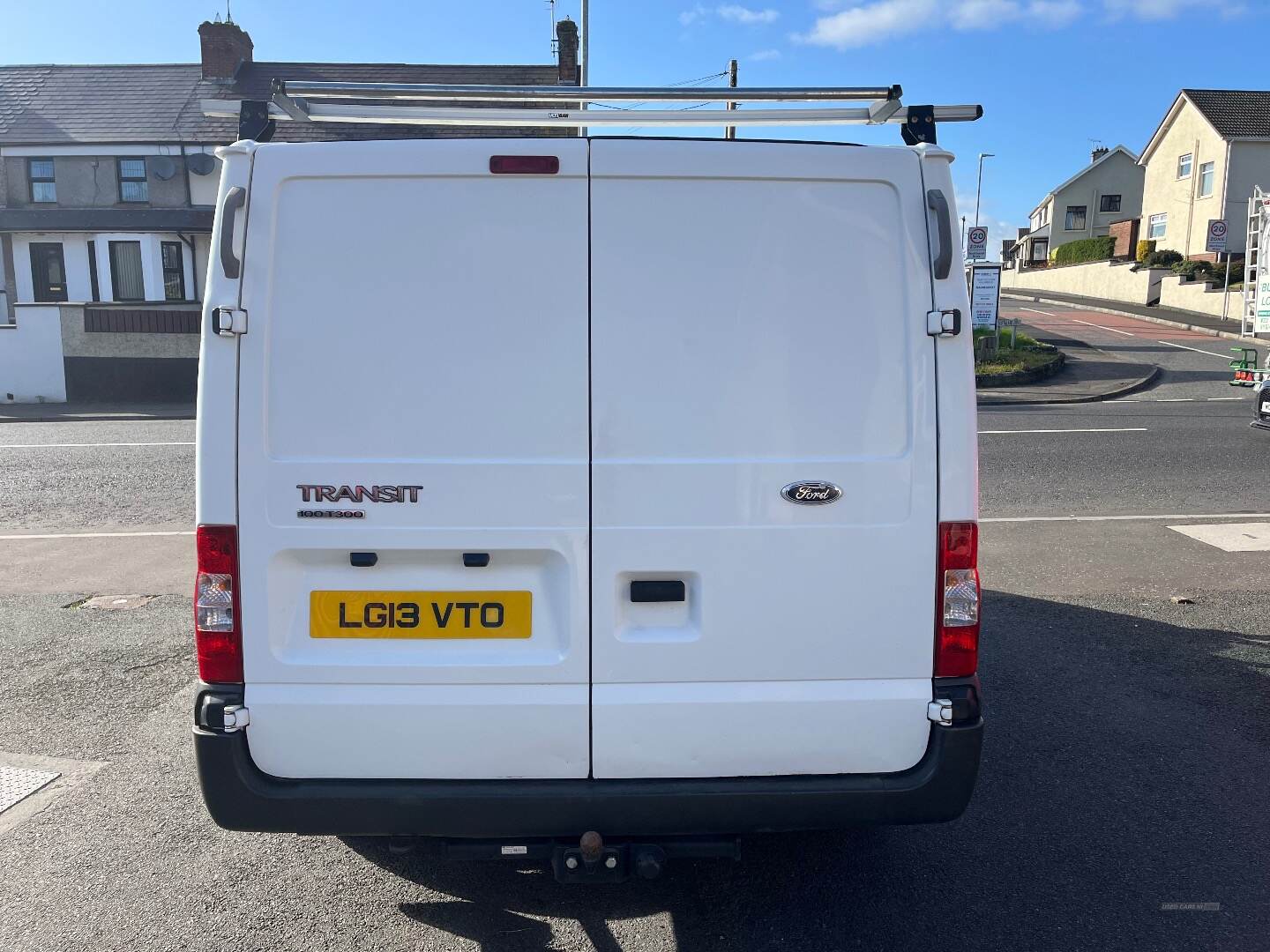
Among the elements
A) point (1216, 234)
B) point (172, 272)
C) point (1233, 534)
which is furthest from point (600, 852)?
point (172, 272)

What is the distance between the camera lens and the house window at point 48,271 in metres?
29.4

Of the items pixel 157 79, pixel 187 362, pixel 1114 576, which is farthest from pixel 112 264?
pixel 1114 576

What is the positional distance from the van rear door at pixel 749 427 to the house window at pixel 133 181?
1230 inches

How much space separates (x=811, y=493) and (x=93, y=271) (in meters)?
31.9

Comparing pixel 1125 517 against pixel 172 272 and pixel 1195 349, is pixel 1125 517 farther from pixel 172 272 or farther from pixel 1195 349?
pixel 172 272

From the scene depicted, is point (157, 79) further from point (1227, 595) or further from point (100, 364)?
point (1227, 595)

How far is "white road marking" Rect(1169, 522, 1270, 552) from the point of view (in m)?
7.83

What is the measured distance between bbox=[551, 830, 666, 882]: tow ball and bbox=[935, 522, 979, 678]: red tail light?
94 centimetres

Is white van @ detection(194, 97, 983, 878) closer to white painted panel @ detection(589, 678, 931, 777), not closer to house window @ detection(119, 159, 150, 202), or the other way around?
white painted panel @ detection(589, 678, 931, 777)

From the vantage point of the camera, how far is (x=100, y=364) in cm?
2261

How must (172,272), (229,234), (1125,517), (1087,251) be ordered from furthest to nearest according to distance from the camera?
(1087,251) → (172,272) → (1125,517) → (229,234)

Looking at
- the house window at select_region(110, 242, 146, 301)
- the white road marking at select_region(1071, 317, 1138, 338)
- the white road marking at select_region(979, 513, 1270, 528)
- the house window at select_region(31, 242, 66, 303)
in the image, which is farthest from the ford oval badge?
the house window at select_region(31, 242, 66, 303)

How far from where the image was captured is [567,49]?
31.0 m

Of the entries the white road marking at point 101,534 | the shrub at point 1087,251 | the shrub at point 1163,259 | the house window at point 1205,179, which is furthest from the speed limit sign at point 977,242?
the house window at point 1205,179
